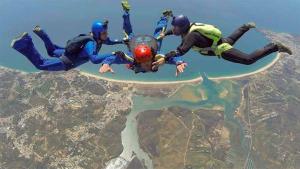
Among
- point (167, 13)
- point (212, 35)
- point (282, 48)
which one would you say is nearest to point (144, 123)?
point (167, 13)

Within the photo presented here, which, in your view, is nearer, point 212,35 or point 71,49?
point 212,35

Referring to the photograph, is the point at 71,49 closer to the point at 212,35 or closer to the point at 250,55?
the point at 212,35

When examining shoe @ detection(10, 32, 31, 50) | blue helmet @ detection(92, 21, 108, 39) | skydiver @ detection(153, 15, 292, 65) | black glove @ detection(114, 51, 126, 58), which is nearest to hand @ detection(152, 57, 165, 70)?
skydiver @ detection(153, 15, 292, 65)

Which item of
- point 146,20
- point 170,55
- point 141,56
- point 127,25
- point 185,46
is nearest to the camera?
point 141,56

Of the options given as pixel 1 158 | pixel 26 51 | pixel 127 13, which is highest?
pixel 127 13

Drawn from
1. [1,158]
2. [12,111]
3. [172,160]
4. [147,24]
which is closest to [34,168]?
[1,158]

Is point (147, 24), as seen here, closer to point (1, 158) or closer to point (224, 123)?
point (224, 123)

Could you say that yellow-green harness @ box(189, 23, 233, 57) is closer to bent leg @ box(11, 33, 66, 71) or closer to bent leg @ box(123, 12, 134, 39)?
bent leg @ box(123, 12, 134, 39)
